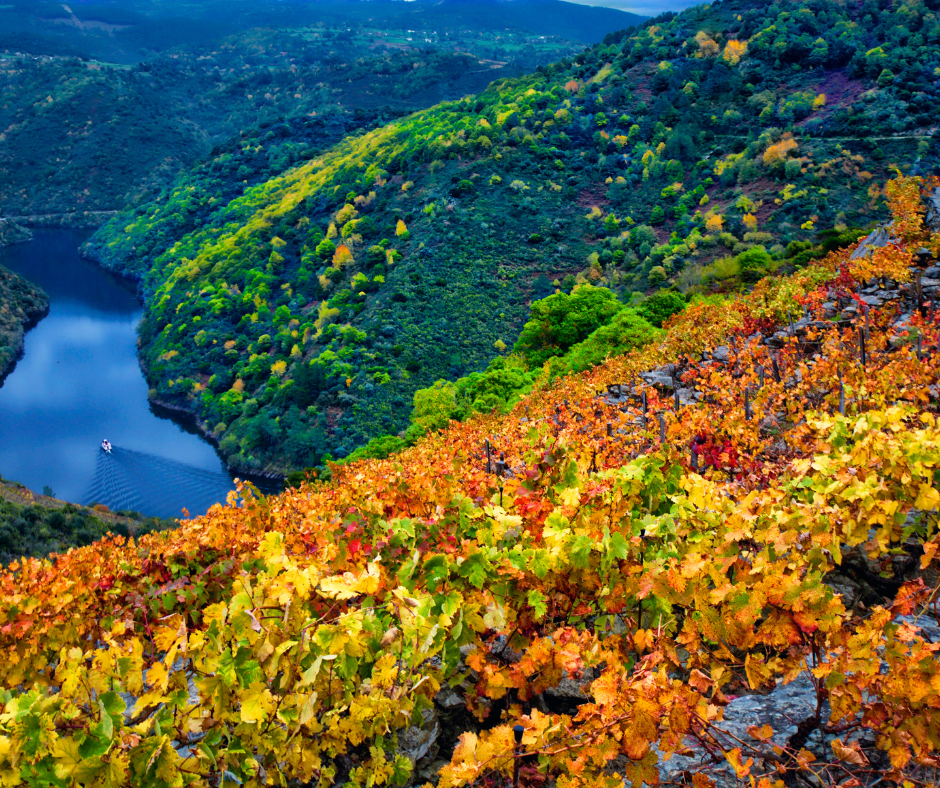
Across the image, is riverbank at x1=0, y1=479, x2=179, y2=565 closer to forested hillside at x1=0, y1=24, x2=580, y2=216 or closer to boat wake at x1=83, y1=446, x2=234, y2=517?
boat wake at x1=83, y1=446, x2=234, y2=517

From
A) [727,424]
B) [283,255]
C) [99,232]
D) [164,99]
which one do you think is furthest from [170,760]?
[164,99]

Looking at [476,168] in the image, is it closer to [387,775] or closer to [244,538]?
[244,538]

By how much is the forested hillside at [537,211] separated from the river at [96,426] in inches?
134

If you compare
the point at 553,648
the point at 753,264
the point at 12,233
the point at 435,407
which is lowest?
the point at 12,233

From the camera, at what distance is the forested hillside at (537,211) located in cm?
5162

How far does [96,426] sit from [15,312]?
34203mm

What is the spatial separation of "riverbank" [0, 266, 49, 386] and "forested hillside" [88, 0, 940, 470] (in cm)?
1528

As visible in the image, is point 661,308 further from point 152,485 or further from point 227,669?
point 152,485

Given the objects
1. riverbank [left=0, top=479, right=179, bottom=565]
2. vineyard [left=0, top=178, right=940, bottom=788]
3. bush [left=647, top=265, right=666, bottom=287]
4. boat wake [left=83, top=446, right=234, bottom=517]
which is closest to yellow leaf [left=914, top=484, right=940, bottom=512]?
vineyard [left=0, top=178, right=940, bottom=788]

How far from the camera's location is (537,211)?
6297 centimetres

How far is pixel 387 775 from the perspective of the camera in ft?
11.0

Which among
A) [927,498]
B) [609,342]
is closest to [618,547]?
[927,498]

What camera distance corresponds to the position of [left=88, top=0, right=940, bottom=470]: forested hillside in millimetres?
51625

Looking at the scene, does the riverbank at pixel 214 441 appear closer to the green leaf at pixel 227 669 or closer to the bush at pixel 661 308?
the bush at pixel 661 308
